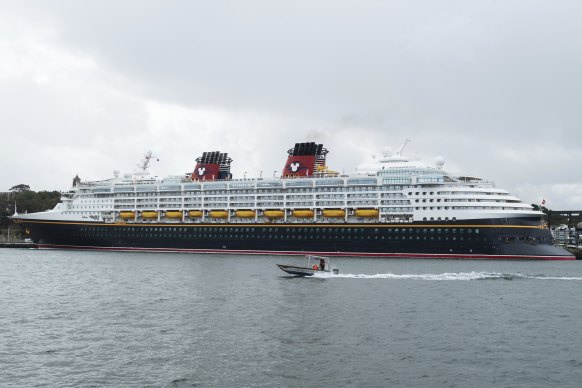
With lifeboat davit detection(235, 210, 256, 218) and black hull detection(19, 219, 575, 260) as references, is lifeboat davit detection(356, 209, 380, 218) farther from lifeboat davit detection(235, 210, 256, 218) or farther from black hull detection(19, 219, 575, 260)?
lifeboat davit detection(235, 210, 256, 218)

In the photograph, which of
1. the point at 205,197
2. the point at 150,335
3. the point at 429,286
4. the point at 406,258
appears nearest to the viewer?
the point at 150,335

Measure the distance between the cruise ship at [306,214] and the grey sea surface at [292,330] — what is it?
25676 millimetres

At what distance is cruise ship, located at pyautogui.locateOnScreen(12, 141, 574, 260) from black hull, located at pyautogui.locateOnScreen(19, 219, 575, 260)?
0.14 meters

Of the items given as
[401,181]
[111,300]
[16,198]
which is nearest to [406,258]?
[401,181]

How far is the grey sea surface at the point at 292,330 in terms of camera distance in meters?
27.4

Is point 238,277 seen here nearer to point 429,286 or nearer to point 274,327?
point 429,286

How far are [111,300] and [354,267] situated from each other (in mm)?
32869

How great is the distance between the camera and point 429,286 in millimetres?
54438

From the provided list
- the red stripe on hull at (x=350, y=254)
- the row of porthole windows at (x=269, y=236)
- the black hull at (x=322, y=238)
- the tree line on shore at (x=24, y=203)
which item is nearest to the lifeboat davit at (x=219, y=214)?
the black hull at (x=322, y=238)

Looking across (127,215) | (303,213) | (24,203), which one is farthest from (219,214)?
(24,203)

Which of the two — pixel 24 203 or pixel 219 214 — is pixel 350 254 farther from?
pixel 24 203

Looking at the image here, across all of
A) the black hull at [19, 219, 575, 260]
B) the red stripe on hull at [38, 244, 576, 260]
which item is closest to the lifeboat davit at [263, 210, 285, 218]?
the black hull at [19, 219, 575, 260]

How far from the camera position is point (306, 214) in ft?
332

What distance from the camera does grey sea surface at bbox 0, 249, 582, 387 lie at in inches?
1079
